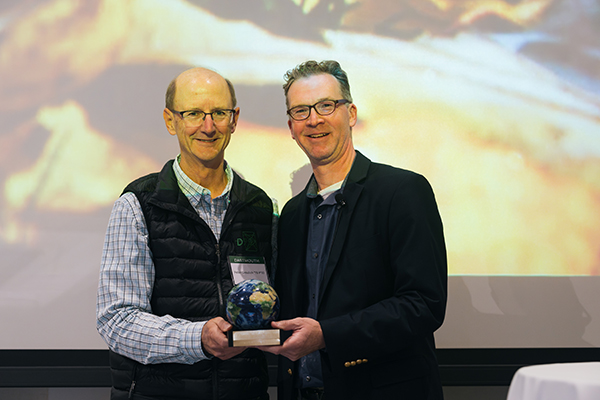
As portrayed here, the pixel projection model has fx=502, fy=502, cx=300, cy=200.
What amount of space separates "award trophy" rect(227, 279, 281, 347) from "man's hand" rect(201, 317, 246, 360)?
48 millimetres

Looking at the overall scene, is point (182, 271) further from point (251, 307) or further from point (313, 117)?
point (313, 117)

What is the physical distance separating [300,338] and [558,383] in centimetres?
89

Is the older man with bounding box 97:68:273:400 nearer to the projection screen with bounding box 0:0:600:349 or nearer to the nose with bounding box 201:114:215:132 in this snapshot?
the nose with bounding box 201:114:215:132

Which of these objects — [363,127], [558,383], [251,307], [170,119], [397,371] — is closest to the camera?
[558,383]

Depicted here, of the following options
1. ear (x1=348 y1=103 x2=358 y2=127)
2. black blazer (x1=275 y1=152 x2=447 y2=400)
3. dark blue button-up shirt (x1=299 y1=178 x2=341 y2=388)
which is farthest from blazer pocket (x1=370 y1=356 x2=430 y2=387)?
ear (x1=348 y1=103 x2=358 y2=127)

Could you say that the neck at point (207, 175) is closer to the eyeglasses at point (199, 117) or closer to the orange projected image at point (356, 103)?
the eyeglasses at point (199, 117)

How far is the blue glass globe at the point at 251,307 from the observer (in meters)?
1.93

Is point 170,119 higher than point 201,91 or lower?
lower

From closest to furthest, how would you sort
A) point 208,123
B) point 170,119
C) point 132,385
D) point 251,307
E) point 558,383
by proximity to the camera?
point 558,383 < point 251,307 < point 132,385 < point 208,123 < point 170,119

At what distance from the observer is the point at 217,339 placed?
200 cm

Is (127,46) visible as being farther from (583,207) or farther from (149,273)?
(583,207)

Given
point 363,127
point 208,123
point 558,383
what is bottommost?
point 558,383

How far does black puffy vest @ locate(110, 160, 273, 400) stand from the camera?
2178 millimetres

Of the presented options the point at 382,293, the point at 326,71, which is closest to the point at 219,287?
the point at 382,293
